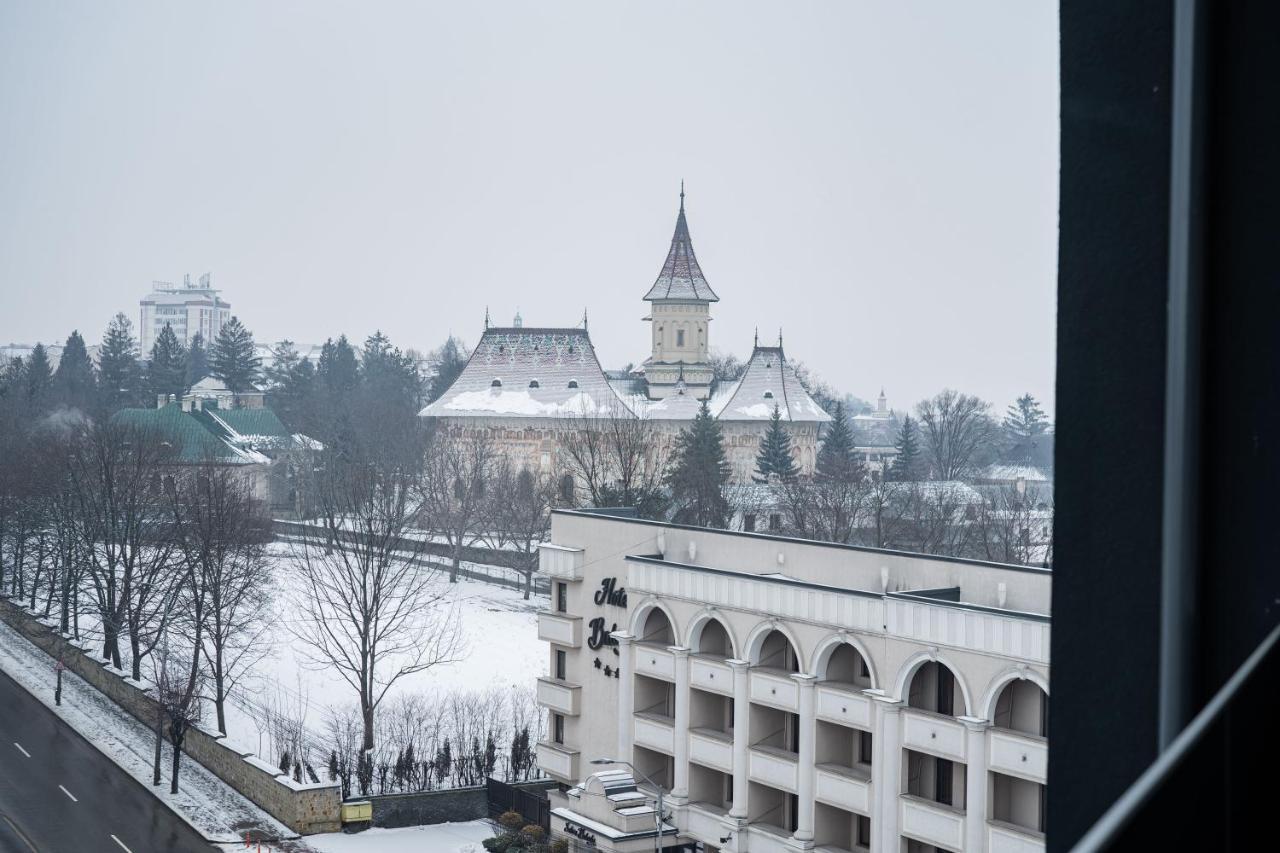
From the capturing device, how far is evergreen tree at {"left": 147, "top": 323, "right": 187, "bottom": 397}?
75562mm

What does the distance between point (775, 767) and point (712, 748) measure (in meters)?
1.25

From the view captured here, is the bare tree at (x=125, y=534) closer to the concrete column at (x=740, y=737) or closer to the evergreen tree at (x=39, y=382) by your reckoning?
the concrete column at (x=740, y=737)

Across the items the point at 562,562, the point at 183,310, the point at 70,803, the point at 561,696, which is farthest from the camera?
the point at 183,310

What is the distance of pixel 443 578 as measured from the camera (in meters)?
42.6

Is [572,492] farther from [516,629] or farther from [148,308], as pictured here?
[148,308]

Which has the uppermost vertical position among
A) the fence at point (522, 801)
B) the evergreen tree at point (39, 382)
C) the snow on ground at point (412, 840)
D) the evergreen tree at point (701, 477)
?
the evergreen tree at point (39, 382)

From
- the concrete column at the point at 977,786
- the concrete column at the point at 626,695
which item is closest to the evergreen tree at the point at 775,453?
the concrete column at the point at 626,695

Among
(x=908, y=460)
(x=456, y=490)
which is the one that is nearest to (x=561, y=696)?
(x=456, y=490)

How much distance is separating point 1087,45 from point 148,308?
157m

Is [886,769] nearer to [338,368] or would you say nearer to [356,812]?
[356,812]

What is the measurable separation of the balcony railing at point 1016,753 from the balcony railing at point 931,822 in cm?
81

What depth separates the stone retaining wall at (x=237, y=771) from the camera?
1912cm

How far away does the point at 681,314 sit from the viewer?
65.4 meters

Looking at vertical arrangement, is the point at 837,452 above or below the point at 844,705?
Answer: above
